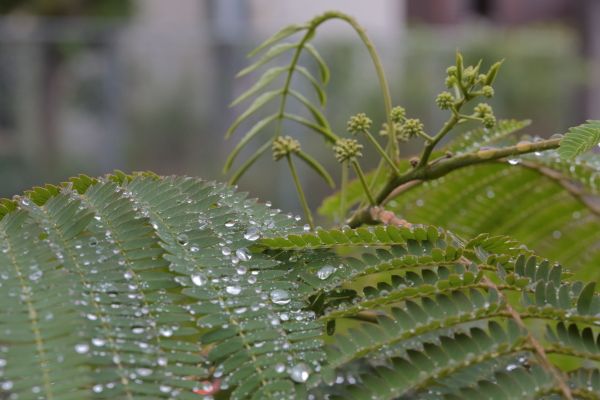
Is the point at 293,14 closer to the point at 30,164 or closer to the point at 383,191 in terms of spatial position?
the point at 30,164

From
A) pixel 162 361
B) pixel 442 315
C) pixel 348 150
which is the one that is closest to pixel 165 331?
pixel 162 361

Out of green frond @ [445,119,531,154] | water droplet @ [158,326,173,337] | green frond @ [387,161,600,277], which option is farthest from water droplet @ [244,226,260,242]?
green frond @ [387,161,600,277]

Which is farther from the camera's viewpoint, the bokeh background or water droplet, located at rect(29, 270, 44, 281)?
the bokeh background

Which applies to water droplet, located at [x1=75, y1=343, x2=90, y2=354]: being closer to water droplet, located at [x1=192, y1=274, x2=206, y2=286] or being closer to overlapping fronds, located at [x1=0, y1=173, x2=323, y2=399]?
overlapping fronds, located at [x1=0, y1=173, x2=323, y2=399]

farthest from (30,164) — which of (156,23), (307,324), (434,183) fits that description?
(307,324)

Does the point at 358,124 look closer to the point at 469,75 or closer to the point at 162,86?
the point at 469,75

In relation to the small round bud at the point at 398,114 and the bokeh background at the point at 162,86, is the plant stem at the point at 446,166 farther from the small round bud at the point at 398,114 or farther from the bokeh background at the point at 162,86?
the bokeh background at the point at 162,86
